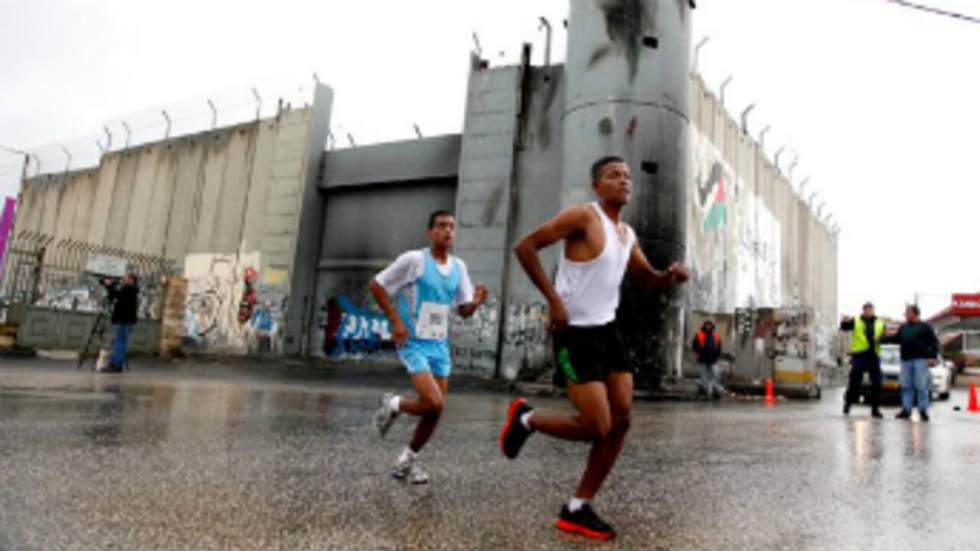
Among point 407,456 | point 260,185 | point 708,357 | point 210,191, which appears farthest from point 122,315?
point 210,191

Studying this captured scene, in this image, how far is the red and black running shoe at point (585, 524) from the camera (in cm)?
280

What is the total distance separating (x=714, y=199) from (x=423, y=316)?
20.1 metres

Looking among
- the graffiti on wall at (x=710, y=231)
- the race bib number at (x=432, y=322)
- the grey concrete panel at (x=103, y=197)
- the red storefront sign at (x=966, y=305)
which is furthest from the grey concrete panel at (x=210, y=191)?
the red storefront sign at (x=966, y=305)

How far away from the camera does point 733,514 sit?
3412mm

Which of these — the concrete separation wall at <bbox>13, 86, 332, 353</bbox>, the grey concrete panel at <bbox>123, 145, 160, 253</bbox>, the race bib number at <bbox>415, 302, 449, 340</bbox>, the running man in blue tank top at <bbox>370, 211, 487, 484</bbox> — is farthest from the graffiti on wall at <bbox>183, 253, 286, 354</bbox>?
the race bib number at <bbox>415, 302, 449, 340</bbox>

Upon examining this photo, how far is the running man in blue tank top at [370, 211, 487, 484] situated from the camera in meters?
3.98

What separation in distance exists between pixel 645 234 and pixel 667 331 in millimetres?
2087

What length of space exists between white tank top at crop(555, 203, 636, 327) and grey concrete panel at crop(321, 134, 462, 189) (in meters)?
16.7

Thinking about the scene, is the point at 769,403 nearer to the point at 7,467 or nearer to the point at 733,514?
the point at 733,514

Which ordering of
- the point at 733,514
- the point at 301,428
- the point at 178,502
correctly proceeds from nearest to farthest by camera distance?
the point at 178,502
the point at 733,514
the point at 301,428

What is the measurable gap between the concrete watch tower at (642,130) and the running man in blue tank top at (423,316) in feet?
32.7

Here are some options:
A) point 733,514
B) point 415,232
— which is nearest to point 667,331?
point 415,232

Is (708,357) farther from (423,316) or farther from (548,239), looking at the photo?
(548,239)

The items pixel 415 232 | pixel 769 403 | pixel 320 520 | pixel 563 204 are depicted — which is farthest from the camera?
pixel 415 232
